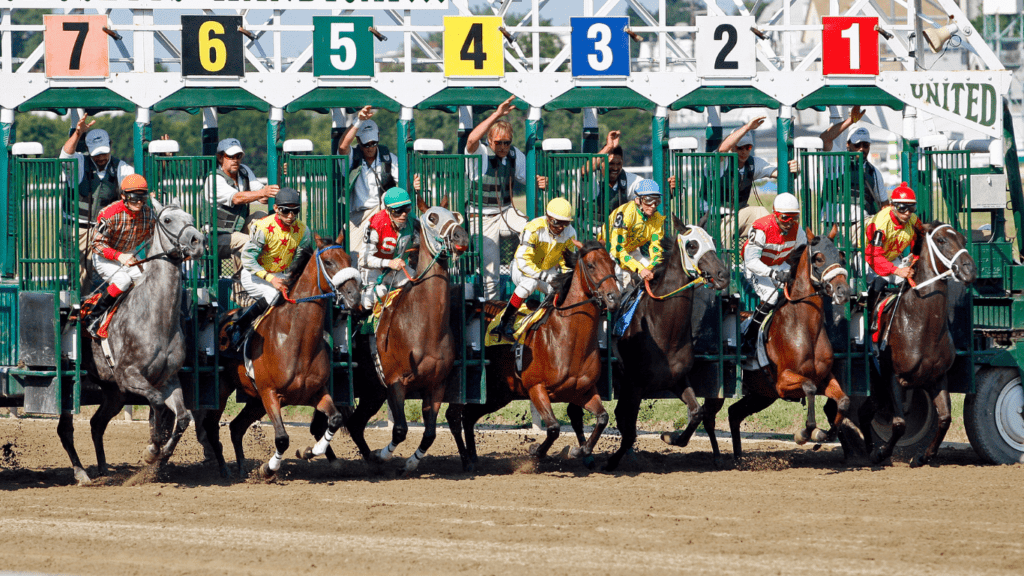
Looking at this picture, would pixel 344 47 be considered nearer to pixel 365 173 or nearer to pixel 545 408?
pixel 365 173

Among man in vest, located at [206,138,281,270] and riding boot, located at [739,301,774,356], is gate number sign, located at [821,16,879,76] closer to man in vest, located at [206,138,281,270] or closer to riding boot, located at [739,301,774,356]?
riding boot, located at [739,301,774,356]

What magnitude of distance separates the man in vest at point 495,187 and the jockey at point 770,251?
5.79 ft

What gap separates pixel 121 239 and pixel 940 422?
648cm

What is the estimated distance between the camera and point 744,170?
1184 cm

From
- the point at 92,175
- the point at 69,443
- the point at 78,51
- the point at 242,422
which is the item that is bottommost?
the point at 69,443

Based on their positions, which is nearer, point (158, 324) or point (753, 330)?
point (158, 324)

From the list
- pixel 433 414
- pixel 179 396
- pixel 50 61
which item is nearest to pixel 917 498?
pixel 433 414

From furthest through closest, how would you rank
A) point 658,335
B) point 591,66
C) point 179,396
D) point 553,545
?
point 591,66 → point 658,335 → point 179,396 → point 553,545

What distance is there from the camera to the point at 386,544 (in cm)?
765

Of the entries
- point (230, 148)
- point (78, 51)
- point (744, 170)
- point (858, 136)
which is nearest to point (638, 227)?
point (744, 170)

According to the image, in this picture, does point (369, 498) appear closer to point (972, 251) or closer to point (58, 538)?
point (58, 538)

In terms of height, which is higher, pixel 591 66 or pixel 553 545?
pixel 591 66

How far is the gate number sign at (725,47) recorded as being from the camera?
11.4m

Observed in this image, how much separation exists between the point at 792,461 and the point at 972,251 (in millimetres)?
2334
